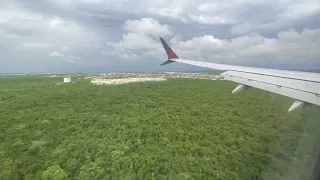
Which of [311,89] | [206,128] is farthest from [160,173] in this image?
[311,89]

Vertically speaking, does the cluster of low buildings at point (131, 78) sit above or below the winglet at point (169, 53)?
below

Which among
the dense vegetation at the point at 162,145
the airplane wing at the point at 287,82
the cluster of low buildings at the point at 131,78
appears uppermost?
the airplane wing at the point at 287,82

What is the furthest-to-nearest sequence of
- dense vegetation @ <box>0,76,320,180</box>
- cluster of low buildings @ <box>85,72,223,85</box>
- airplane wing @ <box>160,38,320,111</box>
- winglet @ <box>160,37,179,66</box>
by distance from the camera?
cluster of low buildings @ <box>85,72,223,85</box>
dense vegetation @ <box>0,76,320,180</box>
winglet @ <box>160,37,179,66</box>
airplane wing @ <box>160,38,320,111</box>

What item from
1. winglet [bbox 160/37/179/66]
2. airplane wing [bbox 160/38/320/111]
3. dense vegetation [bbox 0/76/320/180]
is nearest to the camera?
airplane wing [bbox 160/38/320/111]

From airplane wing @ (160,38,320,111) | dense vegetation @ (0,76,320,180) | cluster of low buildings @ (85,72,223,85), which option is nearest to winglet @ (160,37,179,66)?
airplane wing @ (160,38,320,111)

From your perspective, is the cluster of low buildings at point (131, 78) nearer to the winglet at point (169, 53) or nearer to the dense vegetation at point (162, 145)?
the dense vegetation at point (162, 145)

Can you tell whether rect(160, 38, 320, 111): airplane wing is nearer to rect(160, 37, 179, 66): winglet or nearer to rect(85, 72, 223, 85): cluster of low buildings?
rect(160, 37, 179, 66): winglet

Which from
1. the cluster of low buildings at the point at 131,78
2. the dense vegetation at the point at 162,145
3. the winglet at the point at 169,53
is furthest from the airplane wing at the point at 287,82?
the cluster of low buildings at the point at 131,78

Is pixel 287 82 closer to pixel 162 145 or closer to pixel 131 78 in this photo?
pixel 162 145

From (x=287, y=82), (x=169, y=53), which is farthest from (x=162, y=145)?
(x=287, y=82)

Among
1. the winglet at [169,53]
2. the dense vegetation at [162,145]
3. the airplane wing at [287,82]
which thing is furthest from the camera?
the dense vegetation at [162,145]

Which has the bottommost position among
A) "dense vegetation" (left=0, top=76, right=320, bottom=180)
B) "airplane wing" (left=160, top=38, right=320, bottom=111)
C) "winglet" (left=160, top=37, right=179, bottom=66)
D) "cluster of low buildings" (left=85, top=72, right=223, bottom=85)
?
"dense vegetation" (left=0, top=76, right=320, bottom=180)
